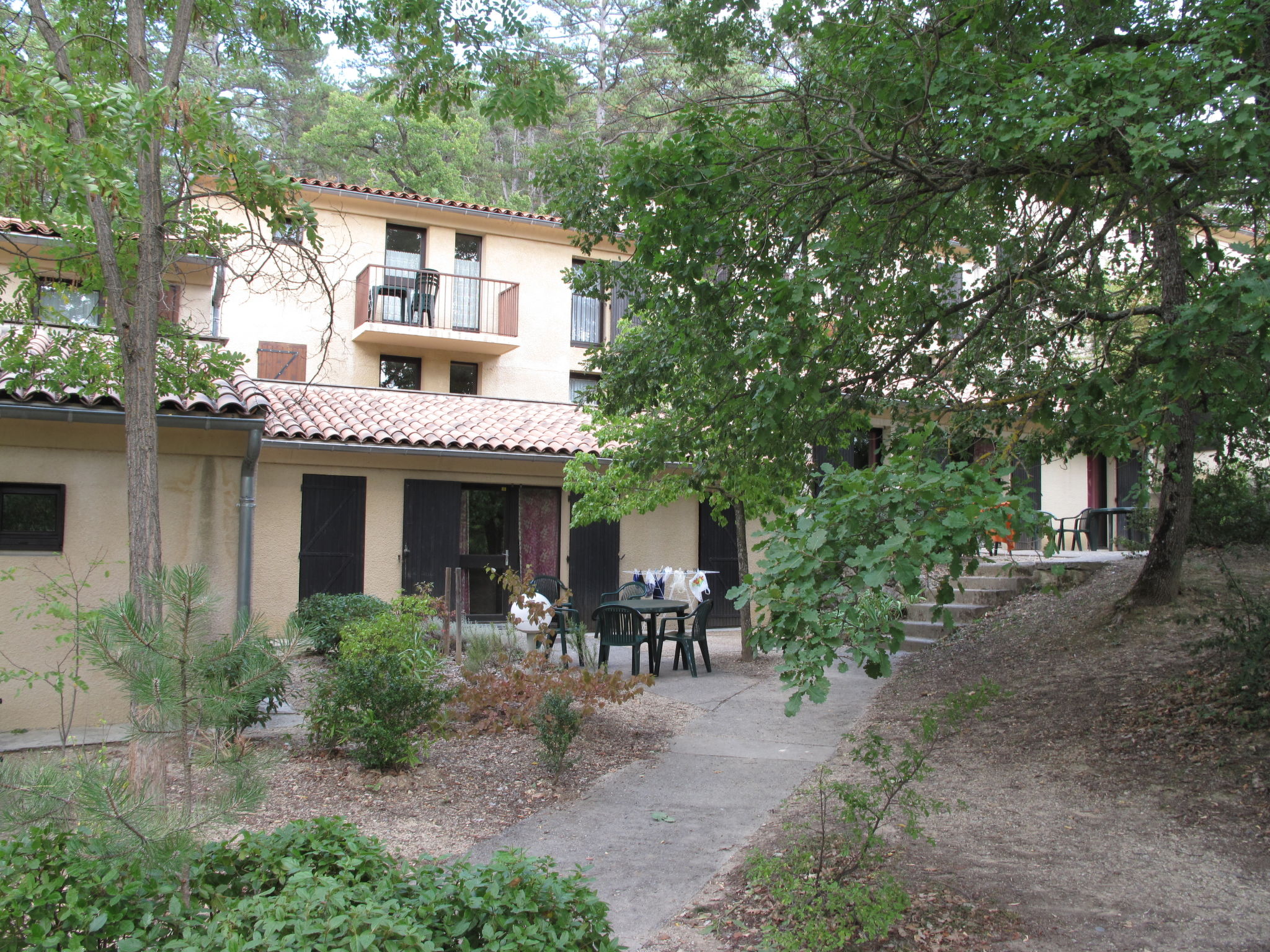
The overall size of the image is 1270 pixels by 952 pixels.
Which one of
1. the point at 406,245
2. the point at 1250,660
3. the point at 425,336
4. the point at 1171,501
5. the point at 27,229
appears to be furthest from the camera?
the point at 406,245

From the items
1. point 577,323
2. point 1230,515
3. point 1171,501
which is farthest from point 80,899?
point 577,323

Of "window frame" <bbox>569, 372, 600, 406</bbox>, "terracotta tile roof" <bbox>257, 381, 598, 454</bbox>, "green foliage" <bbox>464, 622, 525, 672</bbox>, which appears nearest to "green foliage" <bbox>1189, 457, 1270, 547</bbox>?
"terracotta tile roof" <bbox>257, 381, 598, 454</bbox>

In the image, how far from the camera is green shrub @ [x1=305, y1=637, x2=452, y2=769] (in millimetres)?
6027

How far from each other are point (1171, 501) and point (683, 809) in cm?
630

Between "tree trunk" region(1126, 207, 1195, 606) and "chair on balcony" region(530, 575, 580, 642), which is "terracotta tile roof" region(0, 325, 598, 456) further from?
"tree trunk" region(1126, 207, 1195, 606)

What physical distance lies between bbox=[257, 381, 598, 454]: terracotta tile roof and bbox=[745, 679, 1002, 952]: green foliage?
7.36m

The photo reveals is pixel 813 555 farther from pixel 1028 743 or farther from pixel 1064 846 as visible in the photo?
pixel 1028 743

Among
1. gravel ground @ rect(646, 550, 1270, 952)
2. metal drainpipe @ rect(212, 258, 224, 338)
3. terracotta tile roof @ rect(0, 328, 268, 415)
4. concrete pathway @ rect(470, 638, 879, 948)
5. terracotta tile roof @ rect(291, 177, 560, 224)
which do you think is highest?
terracotta tile roof @ rect(291, 177, 560, 224)

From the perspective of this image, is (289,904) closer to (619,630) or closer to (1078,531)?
(619,630)

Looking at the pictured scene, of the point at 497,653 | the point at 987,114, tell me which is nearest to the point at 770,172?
the point at 987,114

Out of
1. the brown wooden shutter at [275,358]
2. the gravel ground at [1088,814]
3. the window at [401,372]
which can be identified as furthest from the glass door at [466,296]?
the gravel ground at [1088,814]

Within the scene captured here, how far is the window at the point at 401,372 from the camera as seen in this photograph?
17.3 meters

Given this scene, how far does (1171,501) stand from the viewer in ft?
29.6

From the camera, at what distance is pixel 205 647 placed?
2.93 meters
